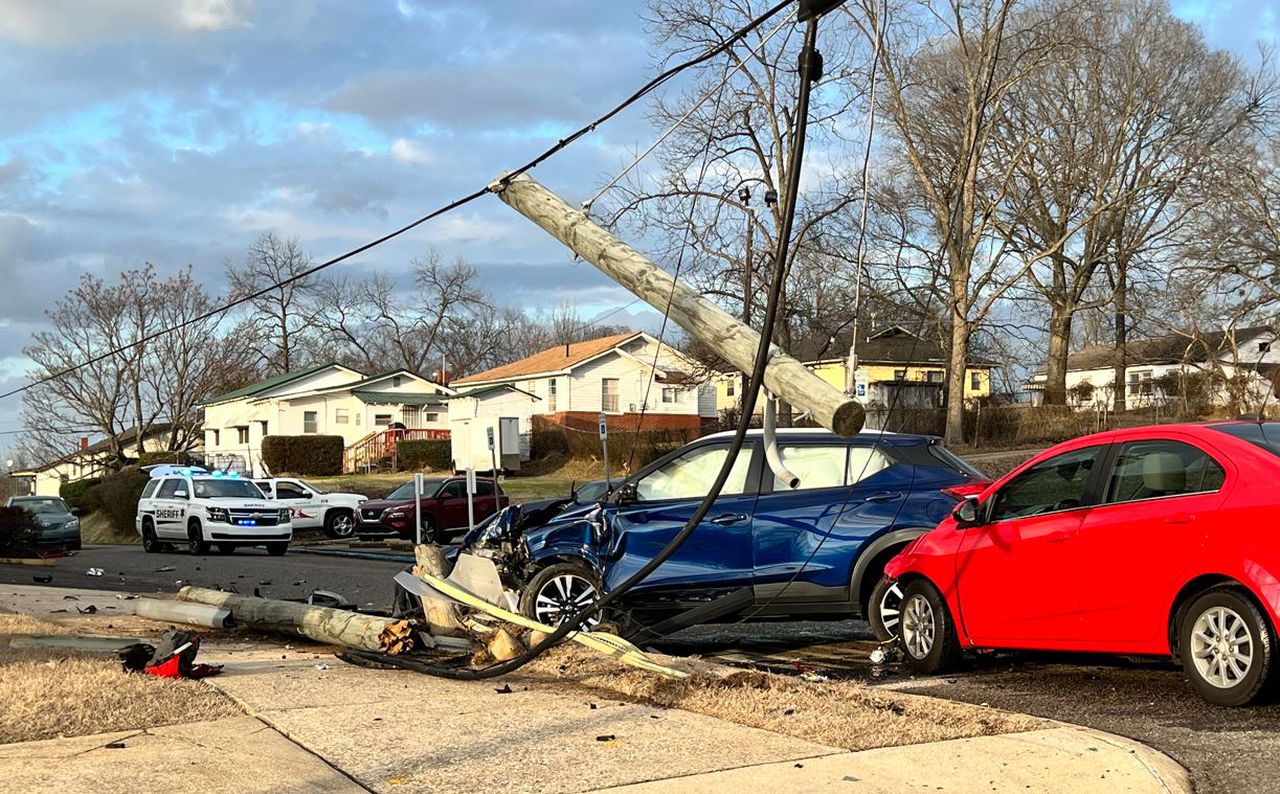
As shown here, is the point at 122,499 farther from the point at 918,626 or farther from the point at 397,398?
the point at 918,626

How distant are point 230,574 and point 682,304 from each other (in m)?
14.6

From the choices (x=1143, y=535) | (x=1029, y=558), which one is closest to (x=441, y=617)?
(x=1029, y=558)

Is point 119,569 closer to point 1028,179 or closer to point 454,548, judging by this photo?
point 454,548

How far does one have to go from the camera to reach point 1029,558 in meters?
8.12

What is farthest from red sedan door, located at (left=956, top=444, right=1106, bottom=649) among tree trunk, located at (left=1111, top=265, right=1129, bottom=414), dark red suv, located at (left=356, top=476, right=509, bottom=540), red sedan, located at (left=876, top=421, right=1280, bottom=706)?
tree trunk, located at (left=1111, top=265, right=1129, bottom=414)

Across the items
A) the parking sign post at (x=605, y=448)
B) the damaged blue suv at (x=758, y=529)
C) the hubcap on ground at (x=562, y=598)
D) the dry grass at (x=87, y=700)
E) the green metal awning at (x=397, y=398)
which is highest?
the green metal awning at (x=397, y=398)

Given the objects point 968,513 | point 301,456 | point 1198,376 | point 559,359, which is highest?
point 559,359

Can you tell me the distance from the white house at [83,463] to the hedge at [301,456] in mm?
16412

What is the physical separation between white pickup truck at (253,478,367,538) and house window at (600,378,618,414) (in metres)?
30.1

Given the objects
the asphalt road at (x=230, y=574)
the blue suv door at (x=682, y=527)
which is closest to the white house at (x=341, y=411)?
the asphalt road at (x=230, y=574)

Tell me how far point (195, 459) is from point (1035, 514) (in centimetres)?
6286

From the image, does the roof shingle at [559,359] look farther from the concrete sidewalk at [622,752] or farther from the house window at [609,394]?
the concrete sidewalk at [622,752]

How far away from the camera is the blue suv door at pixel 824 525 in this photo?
9.77 metres

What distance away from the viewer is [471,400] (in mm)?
58344
